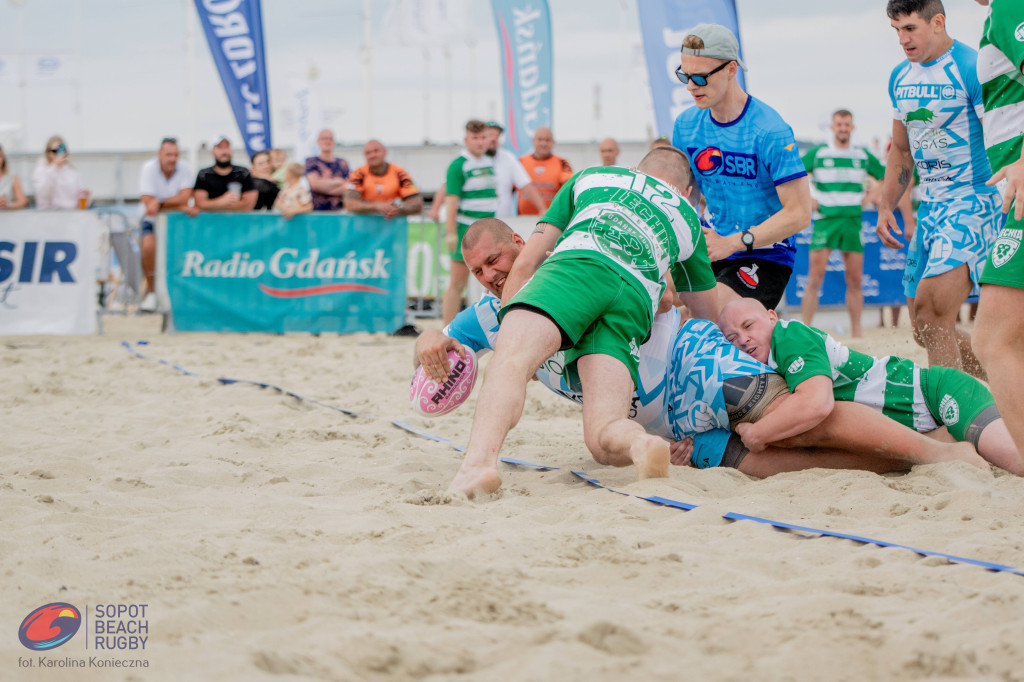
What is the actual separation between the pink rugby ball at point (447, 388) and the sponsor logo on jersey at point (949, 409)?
1.72m

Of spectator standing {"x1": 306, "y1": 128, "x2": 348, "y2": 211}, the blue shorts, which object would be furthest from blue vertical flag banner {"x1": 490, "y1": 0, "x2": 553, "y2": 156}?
the blue shorts

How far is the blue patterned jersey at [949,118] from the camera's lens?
4332mm

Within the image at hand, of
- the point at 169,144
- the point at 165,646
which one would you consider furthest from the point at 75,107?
the point at 165,646

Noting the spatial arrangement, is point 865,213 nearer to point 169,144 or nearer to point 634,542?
point 169,144

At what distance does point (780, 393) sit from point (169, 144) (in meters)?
8.12

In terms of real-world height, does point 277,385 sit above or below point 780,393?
below

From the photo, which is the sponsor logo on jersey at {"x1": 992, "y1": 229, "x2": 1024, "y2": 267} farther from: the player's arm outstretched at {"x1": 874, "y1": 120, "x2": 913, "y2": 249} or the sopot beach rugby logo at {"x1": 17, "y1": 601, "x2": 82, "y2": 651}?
the sopot beach rugby logo at {"x1": 17, "y1": 601, "x2": 82, "y2": 651}

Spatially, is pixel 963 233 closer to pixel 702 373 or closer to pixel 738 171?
pixel 738 171

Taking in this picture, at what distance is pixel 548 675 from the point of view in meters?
1.54

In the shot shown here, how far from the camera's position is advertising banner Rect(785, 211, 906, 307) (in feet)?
34.8

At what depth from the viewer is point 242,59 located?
12.2 m

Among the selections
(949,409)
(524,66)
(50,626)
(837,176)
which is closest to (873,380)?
(949,409)

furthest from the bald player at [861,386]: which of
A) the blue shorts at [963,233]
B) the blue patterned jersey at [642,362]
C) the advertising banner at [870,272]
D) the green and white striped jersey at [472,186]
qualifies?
the advertising banner at [870,272]

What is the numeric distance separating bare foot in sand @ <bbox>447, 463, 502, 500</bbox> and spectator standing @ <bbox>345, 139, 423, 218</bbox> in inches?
269
